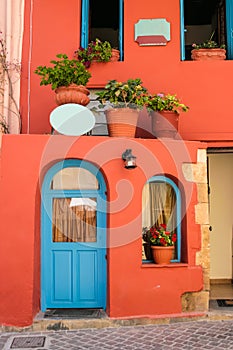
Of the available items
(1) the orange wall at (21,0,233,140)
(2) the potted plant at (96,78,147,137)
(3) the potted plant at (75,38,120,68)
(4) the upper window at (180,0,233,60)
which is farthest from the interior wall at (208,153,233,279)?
(3) the potted plant at (75,38,120,68)

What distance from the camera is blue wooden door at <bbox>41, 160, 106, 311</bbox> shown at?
19.9 ft

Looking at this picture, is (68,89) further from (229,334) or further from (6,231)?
(229,334)

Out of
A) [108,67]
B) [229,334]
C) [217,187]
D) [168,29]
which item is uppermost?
[168,29]

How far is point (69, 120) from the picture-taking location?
5.90 meters

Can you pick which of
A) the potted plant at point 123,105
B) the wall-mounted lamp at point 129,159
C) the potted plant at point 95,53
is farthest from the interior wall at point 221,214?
the wall-mounted lamp at point 129,159

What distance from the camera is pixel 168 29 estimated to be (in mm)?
6992

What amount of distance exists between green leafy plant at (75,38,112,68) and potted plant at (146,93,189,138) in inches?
46.8


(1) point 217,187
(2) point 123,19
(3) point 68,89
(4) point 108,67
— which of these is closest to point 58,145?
(3) point 68,89

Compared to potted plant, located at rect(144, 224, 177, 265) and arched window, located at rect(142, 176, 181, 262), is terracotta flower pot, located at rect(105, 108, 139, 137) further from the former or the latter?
potted plant, located at rect(144, 224, 177, 265)

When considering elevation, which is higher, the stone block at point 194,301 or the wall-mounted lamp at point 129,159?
the wall-mounted lamp at point 129,159

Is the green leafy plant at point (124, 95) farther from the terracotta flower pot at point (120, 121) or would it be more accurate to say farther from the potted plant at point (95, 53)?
the potted plant at point (95, 53)

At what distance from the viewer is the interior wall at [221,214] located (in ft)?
27.7

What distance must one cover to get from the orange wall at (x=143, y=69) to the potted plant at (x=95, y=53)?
0.43 feet

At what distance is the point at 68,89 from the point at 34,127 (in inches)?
47.7
